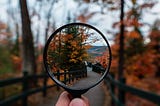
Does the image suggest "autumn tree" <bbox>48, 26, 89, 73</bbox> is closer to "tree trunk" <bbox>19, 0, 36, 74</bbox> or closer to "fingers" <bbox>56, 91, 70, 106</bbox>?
"fingers" <bbox>56, 91, 70, 106</bbox>

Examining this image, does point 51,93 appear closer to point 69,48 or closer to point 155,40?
point 69,48

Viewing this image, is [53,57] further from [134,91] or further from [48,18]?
[134,91]

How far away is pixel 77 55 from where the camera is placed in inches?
42.5

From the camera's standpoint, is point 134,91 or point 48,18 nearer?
point 48,18

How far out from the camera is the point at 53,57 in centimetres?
108

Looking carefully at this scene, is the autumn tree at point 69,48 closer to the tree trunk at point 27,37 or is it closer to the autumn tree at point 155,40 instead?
the tree trunk at point 27,37

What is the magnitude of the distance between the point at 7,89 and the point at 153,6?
321cm

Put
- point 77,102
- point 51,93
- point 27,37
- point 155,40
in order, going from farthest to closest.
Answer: point 155,40 → point 51,93 → point 27,37 → point 77,102

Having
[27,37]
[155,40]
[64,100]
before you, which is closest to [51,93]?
[27,37]

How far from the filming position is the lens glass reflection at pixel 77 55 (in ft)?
3.50

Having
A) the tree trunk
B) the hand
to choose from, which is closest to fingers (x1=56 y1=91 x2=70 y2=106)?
the hand

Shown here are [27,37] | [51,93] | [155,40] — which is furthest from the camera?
[155,40]

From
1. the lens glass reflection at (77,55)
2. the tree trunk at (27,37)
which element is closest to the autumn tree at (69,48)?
the lens glass reflection at (77,55)

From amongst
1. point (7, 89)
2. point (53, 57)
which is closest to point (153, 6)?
point (7, 89)
